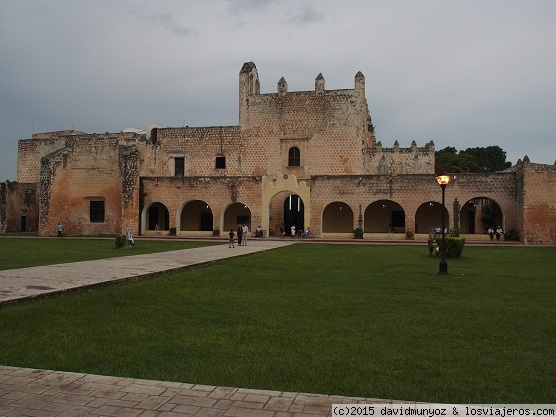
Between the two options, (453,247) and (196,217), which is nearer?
(453,247)

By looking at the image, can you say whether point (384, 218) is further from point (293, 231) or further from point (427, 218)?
point (293, 231)

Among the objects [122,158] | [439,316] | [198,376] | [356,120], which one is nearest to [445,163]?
[356,120]

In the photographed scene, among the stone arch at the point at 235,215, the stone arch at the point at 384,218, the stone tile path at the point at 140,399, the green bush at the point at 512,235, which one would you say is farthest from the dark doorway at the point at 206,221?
the stone tile path at the point at 140,399

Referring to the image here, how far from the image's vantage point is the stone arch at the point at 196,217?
119ft

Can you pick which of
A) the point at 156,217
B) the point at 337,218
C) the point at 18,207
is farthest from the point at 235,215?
the point at 18,207

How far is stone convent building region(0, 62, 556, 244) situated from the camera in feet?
103

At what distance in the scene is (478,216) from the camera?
3572 centimetres

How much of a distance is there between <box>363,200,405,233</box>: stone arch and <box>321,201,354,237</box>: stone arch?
106 cm

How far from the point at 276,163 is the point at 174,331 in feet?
99.0

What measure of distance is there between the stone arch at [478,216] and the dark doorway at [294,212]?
10438mm

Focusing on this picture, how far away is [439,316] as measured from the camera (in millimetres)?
7469

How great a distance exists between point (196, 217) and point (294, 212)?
7.27 meters

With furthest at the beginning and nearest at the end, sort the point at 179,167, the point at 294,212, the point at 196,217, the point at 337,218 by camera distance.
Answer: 1. the point at 179,167
2. the point at 196,217
3. the point at 294,212
4. the point at 337,218

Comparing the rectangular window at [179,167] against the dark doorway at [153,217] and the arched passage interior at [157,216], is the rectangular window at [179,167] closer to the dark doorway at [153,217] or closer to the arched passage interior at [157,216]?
the arched passage interior at [157,216]
